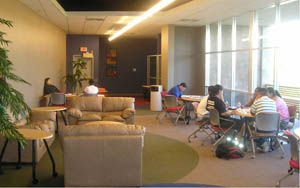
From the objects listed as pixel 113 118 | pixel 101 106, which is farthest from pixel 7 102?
pixel 101 106

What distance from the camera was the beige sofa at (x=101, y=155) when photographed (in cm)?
436

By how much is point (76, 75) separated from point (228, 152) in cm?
1111

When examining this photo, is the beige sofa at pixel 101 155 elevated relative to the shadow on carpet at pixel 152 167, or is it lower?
elevated

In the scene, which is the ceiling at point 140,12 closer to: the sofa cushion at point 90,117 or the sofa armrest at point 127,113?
the sofa cushion at point 90,117

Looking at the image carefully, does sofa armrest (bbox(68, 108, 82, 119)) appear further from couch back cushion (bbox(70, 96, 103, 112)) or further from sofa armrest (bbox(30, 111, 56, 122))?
sofa armrest (bbox(30, 111, 56, 122))

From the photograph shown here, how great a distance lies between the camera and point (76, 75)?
16.0 m

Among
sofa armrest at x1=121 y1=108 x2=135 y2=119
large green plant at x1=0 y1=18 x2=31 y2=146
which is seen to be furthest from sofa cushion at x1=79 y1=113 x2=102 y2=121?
large green plant at x1=0 y1=18 x2=31 y2=146

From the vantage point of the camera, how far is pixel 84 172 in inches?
173

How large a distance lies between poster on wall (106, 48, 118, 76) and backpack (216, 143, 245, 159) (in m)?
14.4

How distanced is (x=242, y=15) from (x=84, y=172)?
26.6ft

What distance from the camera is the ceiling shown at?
9406 millimetres

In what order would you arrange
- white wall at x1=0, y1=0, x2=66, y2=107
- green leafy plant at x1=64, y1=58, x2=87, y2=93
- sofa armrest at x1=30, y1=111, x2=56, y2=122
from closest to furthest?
1. sofa armrest at x1=30, y1=111, x2=56, y2=122
2. white wall at x1=0, y1=0, x2=66, y2=107
3. green leafy plant at x1=64, y1=58, x2=87, y2=93

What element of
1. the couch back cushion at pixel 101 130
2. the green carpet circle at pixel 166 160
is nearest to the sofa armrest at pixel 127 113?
the green carpet circle at pixel 166 160

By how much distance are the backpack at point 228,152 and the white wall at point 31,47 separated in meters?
5.08
